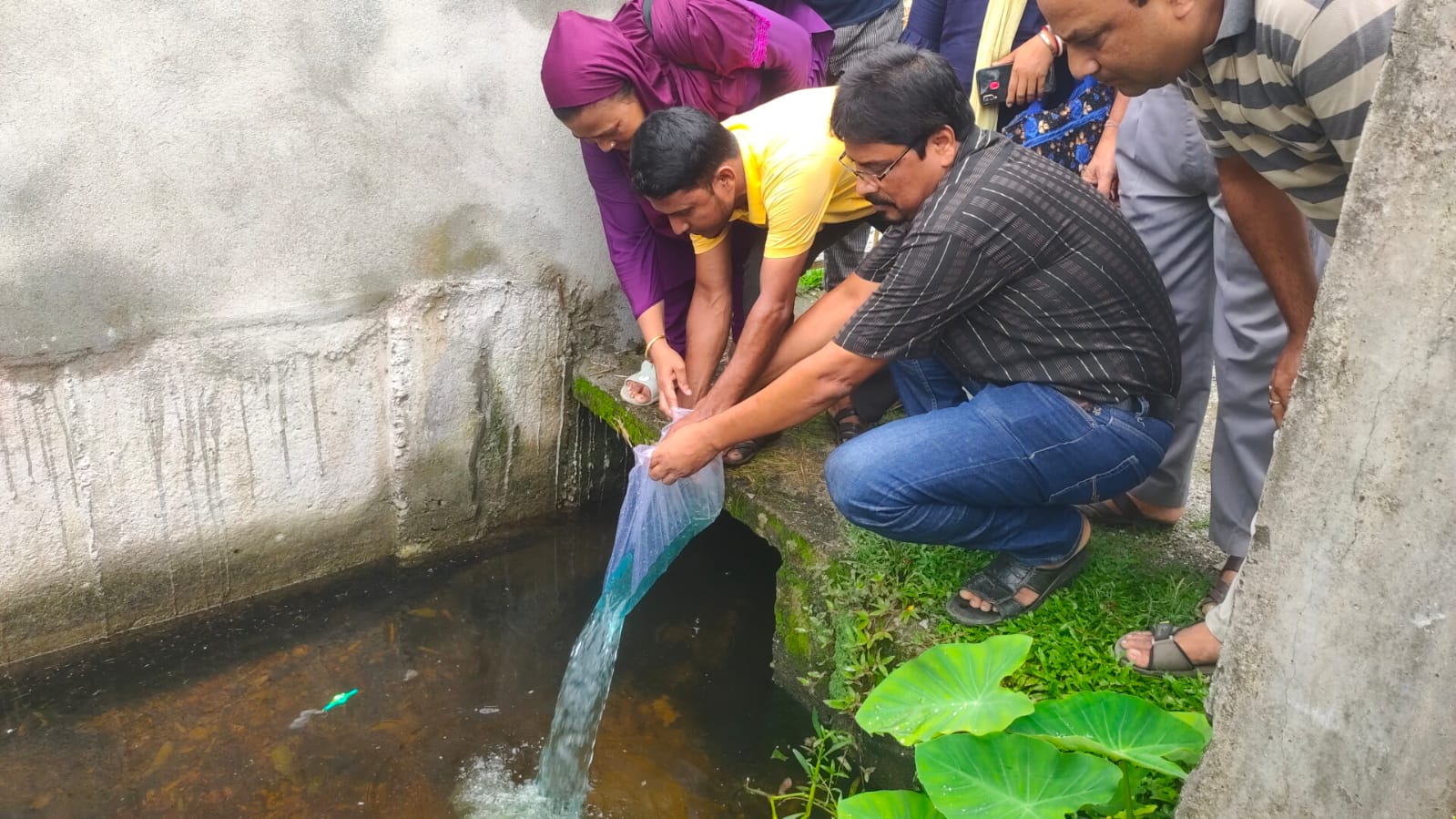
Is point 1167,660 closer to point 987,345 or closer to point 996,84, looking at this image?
point 987,345

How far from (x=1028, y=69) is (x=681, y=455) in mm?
1574

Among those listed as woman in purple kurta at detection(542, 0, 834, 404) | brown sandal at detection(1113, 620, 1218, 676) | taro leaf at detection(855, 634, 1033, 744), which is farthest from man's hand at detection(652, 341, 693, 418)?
brown sandal at detection(1113, 620, 1218, 676)

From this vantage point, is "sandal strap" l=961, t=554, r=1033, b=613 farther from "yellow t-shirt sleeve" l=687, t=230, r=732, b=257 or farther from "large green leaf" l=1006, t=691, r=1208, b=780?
"yellow t-shirt sleeve" l=687, t=230, r=732, b=257

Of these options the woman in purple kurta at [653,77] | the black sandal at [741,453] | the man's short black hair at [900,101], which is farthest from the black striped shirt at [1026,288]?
the woman in purple kurta at [653,77]

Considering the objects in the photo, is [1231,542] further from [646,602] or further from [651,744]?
[646,602]

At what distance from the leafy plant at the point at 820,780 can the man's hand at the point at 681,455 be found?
76 centimetres

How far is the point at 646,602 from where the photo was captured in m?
3.87

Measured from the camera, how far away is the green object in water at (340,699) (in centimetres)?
330

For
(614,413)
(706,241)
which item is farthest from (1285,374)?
(614,413)

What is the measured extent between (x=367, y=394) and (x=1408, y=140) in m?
3.07

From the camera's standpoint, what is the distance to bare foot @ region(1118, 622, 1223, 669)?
8.11 feet

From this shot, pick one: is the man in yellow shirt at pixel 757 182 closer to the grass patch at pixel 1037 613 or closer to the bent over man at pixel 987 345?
the bent over man at pixel 987 345

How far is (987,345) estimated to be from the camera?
2.61m

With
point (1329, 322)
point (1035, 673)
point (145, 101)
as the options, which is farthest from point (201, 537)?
point (1329, 322)
